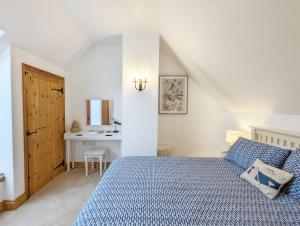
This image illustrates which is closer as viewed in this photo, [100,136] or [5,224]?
[5,224]

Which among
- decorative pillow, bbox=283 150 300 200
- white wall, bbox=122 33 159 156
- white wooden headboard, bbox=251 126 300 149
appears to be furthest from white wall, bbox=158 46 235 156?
decorative pillow, bbox=283 150 300 200

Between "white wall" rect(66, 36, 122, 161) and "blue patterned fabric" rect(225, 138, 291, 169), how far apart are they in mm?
2554

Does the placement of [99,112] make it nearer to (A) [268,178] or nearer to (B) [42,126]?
(B) [42,126]

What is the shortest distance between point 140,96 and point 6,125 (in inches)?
79.1

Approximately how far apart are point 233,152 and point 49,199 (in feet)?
8.83

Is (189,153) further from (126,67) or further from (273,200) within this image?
(273,200)

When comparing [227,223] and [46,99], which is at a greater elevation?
[46,99]

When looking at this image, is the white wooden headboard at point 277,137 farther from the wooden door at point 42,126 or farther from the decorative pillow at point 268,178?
the wooden door at point 42,126

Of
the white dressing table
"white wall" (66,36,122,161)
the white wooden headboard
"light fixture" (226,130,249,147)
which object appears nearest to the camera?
the white wooden headboard

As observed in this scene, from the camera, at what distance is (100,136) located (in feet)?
12.2

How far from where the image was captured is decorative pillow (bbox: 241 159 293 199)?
4.92 ft

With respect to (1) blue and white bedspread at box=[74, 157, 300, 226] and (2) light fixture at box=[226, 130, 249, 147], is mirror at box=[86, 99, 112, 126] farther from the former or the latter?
(2) light fixture at box=[226, 130, 249, 147]

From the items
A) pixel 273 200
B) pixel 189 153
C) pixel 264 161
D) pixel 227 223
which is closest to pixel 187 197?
pixel 227 223

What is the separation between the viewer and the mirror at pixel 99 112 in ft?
13.5
